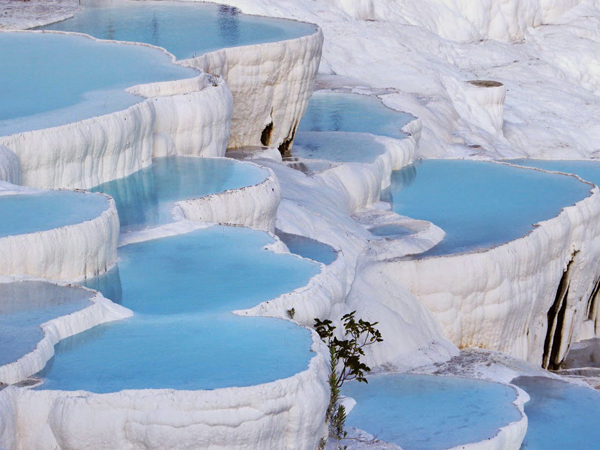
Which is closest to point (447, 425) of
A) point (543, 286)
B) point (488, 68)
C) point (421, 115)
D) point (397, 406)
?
point (397, 406)

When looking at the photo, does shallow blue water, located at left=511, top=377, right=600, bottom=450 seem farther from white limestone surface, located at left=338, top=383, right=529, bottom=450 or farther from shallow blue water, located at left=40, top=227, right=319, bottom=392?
shallow blue water, located at left=40, top=227, right=319, bottom=392

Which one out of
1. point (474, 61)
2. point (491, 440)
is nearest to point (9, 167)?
point (491, 440)

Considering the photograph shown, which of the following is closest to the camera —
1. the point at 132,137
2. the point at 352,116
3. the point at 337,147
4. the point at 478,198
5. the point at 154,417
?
the point at 154,417

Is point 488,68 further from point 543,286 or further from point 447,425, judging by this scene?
point 447,425

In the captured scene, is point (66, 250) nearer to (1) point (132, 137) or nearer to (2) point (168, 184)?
(2) point (168, 184)

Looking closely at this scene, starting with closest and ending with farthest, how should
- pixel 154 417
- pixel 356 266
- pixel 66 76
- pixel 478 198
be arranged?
1. pixel 154 417
2. pixel 356 266
3. pixel 66 76
4. pixel 478 198

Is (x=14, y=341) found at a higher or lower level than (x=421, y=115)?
higher

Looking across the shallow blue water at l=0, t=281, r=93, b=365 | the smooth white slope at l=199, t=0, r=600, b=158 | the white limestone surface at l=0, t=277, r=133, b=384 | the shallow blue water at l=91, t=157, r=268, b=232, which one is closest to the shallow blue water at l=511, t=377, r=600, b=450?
the shallow blue water at l=91, t=157, r=268, b=232
